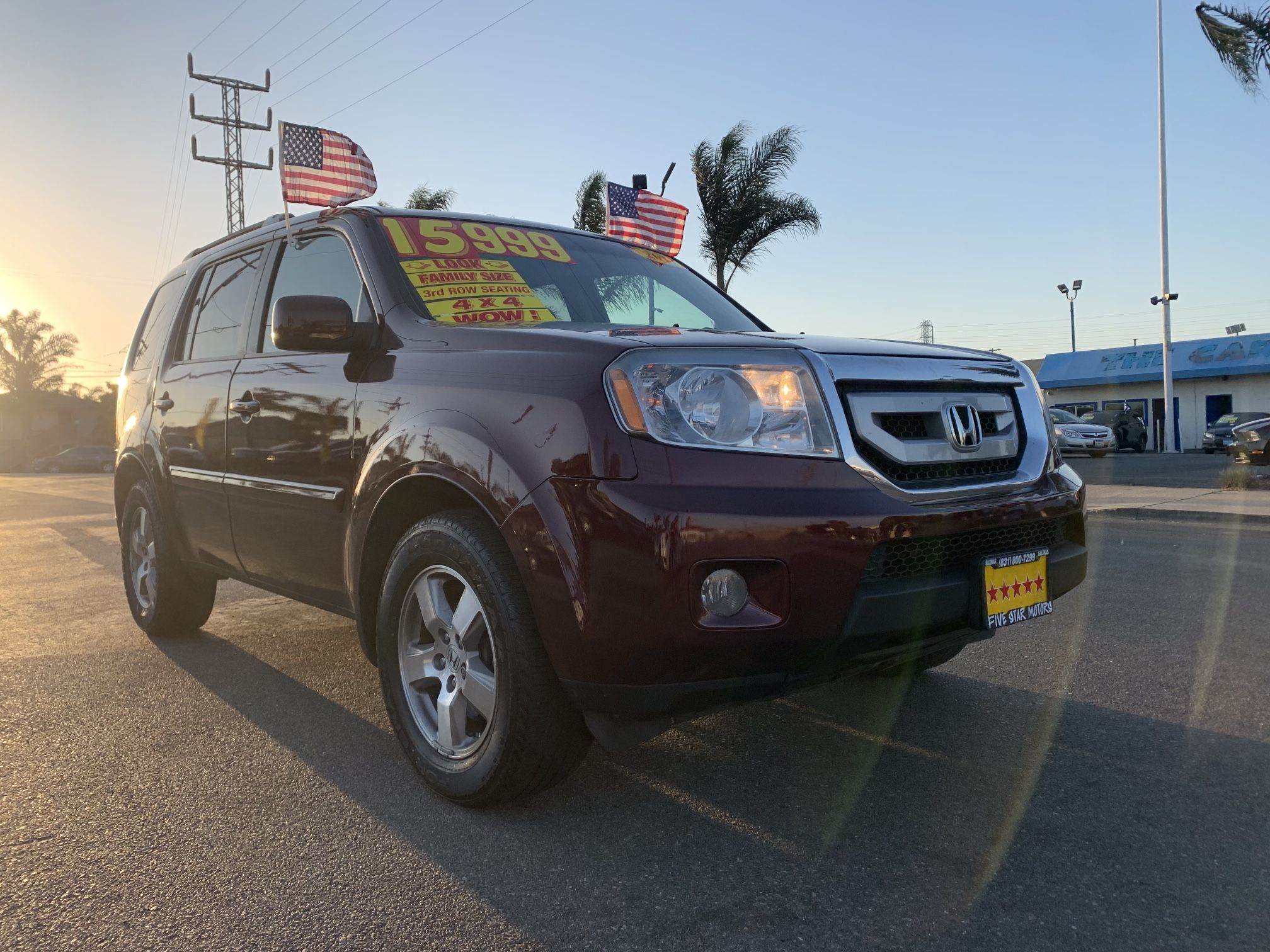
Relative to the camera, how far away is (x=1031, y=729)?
337 centimetres

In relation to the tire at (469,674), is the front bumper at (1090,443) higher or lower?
higher

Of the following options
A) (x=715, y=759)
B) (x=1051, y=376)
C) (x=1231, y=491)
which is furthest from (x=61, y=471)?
(x=715, y=759)

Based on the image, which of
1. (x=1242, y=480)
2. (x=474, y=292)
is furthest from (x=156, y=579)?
(x=1242, y=480)

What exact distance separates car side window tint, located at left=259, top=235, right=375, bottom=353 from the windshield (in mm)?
195

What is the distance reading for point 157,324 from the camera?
5.29 metres

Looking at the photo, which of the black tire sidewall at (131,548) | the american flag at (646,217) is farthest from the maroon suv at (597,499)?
→ the american flag at (646,217)

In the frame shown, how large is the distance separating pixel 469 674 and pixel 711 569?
0.84 m

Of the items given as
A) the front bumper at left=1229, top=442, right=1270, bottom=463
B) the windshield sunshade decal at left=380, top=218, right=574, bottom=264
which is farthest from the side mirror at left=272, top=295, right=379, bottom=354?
the front bumper at left=1229, top=442, right=1270, bottom=463

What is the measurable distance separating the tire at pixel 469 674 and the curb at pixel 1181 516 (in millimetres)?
8213

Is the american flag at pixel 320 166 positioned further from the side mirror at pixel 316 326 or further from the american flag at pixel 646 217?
the american flag at pixel 646 217

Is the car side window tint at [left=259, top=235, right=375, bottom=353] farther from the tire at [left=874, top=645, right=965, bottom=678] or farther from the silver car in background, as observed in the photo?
the silver car in background

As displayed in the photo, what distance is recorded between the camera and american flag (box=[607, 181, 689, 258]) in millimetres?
15734

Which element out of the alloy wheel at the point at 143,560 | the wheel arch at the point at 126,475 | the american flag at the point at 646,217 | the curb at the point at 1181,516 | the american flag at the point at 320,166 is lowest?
the curb at the point at 1181,516

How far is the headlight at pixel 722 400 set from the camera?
241cm
